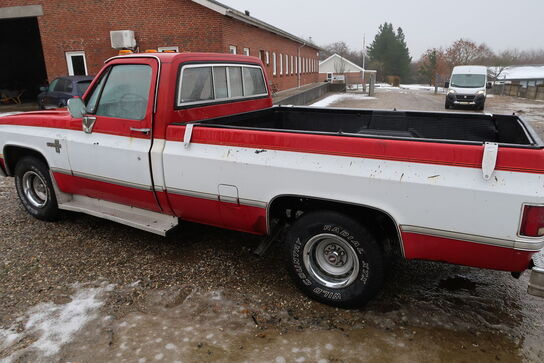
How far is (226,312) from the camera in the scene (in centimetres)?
331

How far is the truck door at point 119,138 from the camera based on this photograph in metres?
3.78

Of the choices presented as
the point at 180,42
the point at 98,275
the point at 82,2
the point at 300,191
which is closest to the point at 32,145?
the point at 98,275

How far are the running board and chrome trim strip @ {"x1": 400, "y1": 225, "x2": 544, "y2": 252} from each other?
87.9 inches

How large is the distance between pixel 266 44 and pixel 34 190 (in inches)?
785

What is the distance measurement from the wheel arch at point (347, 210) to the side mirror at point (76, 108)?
2.26 metres

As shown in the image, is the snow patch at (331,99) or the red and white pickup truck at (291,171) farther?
the snow patch at (331,99)

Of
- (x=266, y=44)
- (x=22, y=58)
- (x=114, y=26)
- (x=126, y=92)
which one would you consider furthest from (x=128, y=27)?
(x=126, y=92)

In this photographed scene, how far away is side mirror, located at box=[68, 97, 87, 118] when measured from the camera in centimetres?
412

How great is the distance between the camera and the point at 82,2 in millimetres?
18234

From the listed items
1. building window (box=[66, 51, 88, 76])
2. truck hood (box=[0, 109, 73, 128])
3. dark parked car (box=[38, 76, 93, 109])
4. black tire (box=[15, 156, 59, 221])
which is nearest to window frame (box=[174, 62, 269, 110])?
truck hood (box=[0, 109, 73, 128])

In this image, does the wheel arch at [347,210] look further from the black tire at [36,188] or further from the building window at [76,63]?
the building window at [76,63]

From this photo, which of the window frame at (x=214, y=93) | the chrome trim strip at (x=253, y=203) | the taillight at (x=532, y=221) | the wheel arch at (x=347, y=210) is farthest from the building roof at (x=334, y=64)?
the taillight at (x=532, y=221)

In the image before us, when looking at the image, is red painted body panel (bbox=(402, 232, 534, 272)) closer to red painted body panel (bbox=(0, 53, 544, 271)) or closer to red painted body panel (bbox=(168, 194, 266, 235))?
red painted body panel (bbox=(0, 53, 544, 271))

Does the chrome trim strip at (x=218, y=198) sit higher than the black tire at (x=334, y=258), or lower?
higher
